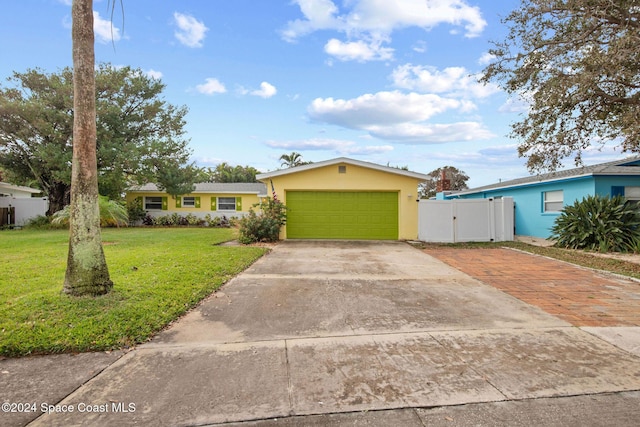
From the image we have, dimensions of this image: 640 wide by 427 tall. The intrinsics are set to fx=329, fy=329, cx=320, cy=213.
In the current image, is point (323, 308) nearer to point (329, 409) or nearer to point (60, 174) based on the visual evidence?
point (329, 409)

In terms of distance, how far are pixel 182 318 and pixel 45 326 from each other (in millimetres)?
1483

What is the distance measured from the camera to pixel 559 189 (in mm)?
13719

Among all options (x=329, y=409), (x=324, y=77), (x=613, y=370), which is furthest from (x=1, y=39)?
(x=613, y=370)

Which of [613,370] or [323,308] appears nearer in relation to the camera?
[613,370]

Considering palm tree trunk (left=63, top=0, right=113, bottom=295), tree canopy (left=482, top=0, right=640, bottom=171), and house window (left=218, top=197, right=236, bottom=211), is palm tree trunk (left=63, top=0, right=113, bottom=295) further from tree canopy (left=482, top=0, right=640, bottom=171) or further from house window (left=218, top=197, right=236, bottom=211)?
house window (left=218, top=197, right=236, bottom=211)

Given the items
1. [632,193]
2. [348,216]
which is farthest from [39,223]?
[632,193]

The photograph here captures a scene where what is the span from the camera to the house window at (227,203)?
2381 cm

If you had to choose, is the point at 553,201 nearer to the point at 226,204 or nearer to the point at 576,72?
the point at 576,72

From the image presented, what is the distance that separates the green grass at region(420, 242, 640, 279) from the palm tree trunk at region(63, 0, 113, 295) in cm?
1001

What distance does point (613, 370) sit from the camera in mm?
3002

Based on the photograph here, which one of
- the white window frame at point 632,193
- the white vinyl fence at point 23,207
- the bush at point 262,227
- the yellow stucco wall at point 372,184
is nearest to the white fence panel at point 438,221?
the yellow stucco wall at point 372,184

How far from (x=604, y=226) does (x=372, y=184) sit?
25.2ft

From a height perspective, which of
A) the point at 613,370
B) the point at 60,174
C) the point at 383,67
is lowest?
the point at 613,370

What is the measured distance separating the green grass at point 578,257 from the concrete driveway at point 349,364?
14.4 feet
